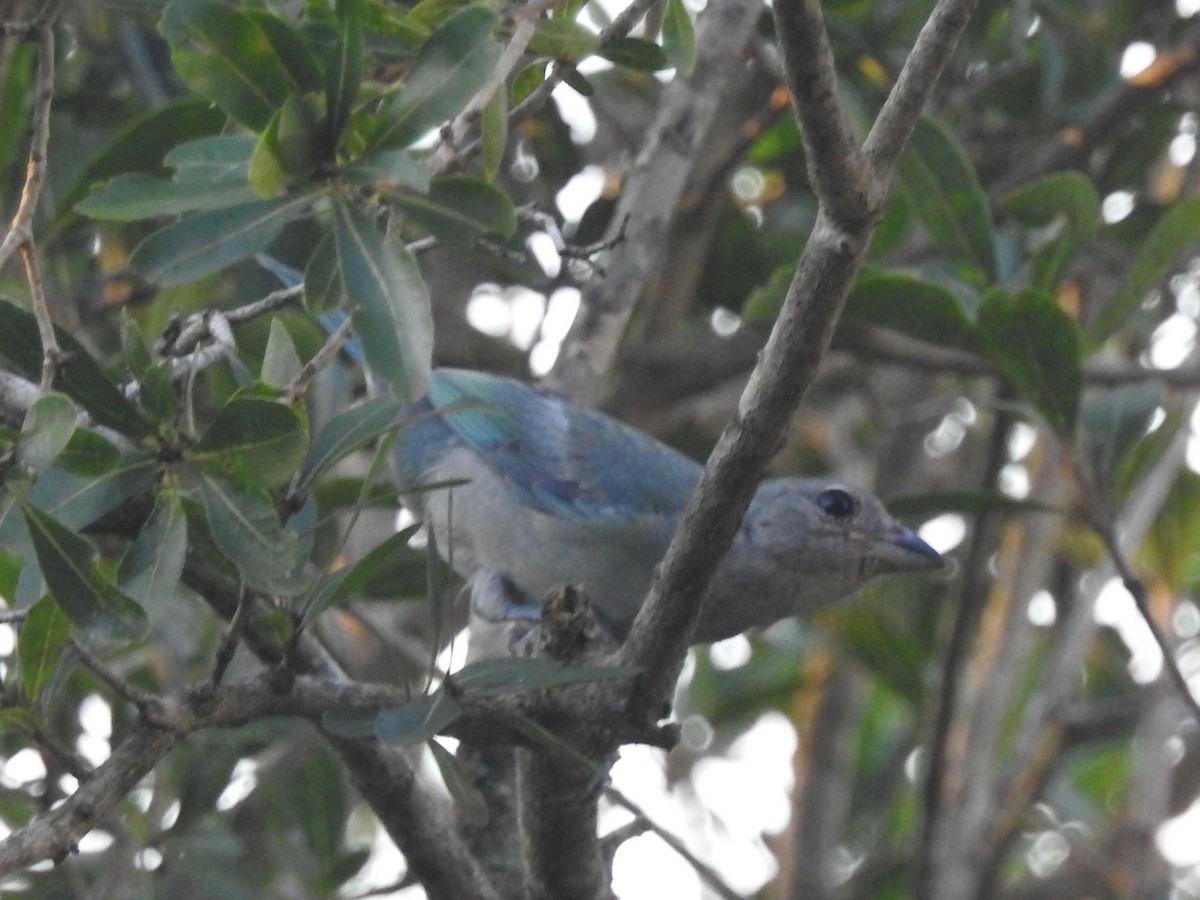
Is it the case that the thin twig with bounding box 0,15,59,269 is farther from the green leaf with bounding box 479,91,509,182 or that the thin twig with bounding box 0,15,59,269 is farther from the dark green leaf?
the dark green leaf

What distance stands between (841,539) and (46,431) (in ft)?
9.67

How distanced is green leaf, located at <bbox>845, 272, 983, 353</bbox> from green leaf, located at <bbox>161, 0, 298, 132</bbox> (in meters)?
2.36

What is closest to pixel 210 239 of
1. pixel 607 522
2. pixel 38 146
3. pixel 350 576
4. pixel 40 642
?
pixel 38 146

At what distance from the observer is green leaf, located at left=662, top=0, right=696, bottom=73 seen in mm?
3367

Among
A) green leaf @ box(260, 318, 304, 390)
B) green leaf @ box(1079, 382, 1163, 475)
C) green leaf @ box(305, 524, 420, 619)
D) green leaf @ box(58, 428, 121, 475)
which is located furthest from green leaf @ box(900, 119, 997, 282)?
green leaf @ box(58, 428, 121, 475)

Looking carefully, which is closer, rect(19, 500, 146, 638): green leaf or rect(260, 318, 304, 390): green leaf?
rect(19, 500, 146, 638): green leaf

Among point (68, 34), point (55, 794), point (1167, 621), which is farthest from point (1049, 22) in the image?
point (55, 794)

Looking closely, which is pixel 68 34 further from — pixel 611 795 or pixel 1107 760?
pixel 1107 760

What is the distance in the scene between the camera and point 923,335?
4.86m

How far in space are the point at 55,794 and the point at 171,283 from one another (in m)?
2.33

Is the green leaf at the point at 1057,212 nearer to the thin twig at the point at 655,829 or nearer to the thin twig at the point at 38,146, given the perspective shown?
the thin twig at the point at 655,829

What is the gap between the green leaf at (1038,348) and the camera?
437cm

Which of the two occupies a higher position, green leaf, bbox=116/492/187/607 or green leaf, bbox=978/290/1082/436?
green leaf, bbox=978/290/1082/436

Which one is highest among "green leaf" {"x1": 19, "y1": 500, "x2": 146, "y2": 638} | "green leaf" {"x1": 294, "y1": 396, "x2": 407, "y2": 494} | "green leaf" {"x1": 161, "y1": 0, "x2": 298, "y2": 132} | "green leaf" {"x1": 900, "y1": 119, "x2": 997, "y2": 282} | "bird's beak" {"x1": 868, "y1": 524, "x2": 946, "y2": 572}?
"green leaf" {"x1": 900, "y1": 119, "x2": 997, "y2": 282}
